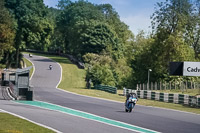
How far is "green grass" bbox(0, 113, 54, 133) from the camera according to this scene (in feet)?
50.2

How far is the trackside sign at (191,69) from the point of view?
40312mm

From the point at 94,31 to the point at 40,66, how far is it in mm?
16523

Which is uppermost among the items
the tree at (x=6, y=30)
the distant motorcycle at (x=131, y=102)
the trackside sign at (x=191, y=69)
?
the tree at (x=6, y=30)

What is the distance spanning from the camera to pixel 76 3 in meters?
124

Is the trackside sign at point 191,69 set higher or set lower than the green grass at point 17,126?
higher

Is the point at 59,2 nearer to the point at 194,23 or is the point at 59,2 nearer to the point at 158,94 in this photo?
the point at 194,23

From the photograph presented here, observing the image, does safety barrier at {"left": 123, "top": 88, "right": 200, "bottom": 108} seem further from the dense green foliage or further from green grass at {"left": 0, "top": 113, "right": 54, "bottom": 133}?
green grass at {"left": 0, "top": 113, "right": 54, "bottom": 133}

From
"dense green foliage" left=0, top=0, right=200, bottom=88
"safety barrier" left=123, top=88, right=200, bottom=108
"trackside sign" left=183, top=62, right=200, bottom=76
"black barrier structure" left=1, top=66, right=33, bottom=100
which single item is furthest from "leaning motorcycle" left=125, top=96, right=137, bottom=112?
"dense green foliage" left=0, top=0, right=200, bottom=88

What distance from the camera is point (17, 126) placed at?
16.4 meters

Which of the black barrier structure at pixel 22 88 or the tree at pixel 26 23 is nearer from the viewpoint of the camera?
the black barrier structure at pixel 22 88

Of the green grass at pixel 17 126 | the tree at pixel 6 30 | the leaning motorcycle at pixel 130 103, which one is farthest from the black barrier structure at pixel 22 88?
the tree at pixel 6 30

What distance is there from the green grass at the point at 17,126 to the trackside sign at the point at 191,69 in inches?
1006

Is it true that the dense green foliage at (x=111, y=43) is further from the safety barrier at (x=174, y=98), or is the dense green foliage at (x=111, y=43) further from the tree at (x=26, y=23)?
the safety barrier at (x=174, y=98)

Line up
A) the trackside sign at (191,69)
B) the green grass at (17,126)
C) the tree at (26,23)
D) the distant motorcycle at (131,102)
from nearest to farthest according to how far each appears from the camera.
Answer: the green grass at (17,126) → the distant motorcycle at (131,102) → the trackside sign at (191,69) → the tree at (26,23)
